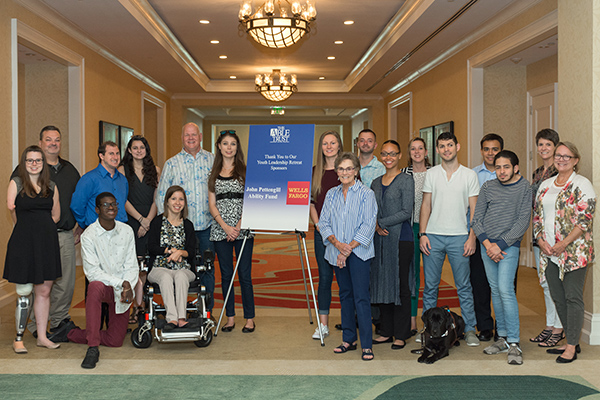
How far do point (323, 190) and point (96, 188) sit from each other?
6.29 ft

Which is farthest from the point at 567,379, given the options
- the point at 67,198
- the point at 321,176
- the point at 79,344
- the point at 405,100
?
the point at 405,100

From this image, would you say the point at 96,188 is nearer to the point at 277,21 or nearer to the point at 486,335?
the point at 277,21

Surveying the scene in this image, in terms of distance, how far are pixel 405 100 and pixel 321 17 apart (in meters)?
4.53

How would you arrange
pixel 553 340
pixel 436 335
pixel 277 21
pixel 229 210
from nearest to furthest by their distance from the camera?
pixel 436 335 → pixel 553 340 → pixel 229 210 → pixel 277 21

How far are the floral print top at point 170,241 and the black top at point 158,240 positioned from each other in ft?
0.10

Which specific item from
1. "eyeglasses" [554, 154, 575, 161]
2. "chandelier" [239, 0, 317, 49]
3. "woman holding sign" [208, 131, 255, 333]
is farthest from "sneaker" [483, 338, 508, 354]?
"chandelier" [239, 0, 317, 49]

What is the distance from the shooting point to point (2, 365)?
12.6 feet

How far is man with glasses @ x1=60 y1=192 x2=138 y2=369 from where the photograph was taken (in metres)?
4.08

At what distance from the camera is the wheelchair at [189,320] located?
4137 mm

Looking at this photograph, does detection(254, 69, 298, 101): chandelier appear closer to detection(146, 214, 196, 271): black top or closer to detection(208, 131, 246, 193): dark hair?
detection(208, 131, 246, 193): dark hair

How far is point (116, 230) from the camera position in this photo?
167 inches

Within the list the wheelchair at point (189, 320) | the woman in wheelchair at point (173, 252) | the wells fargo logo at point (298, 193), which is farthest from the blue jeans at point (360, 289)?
the woman in wheelchair at point (173, 252)

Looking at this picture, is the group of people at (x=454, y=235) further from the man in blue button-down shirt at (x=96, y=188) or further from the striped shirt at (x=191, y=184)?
the man in blue button-down shirt at (x=96, y=188)

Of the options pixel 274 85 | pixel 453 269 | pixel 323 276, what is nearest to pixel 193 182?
pixel 323 276
